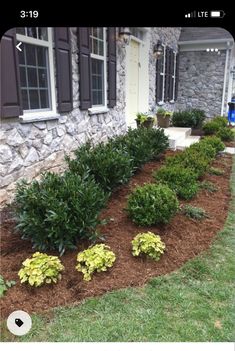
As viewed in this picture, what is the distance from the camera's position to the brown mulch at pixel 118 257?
2.04 metres

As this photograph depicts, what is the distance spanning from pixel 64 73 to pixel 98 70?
1.40 m

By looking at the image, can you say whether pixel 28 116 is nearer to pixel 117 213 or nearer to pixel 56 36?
pixel 56 36

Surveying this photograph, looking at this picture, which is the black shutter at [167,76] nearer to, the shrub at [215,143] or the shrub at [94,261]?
the shrub at [215,143]

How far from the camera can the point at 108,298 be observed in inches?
80.0

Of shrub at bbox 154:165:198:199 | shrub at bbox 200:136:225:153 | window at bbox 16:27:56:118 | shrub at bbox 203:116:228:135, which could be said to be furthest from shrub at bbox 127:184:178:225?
shrub at bbox 203:116:228:135

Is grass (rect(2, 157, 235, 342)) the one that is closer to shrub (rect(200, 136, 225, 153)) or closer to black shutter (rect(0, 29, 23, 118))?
black shutter (rect(0, 29, 23, 118))

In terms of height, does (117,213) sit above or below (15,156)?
below

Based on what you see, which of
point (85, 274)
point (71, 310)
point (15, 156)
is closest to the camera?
point (71, 310)

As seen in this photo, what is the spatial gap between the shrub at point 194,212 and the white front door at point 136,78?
363 cm

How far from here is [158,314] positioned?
6.18 feet
